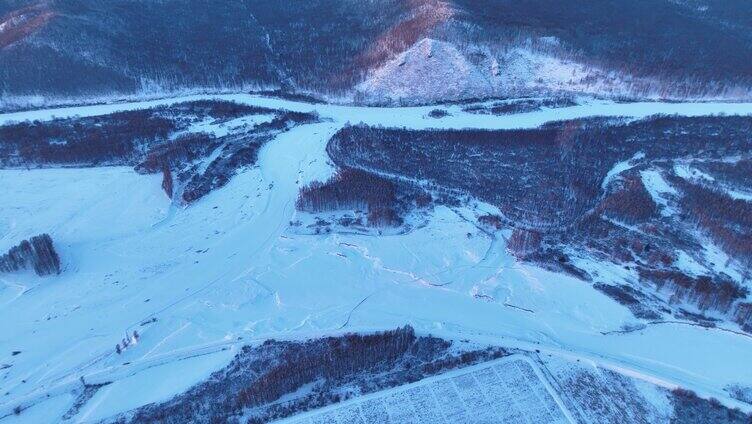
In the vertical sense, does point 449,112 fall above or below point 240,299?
above

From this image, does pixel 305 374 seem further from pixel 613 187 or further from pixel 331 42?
pixel 331 42

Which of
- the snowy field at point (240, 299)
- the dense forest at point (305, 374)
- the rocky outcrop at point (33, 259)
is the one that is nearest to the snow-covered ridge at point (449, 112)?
the snowy field at point (240, 299)

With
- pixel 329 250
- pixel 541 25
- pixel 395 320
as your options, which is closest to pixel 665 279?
pixel 395 320

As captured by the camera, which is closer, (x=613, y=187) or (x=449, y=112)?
(x=613, y=187)

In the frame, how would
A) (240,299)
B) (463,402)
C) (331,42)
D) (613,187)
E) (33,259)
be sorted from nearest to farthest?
(463,402)
(240,299)
(33,259)
(613,187)
(331,42)

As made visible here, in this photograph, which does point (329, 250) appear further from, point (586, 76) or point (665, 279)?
point (586, 76)

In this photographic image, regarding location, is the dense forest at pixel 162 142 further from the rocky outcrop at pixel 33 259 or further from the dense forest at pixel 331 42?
the dense forest at pixel 331 42

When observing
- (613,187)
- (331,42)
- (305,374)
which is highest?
(331,42)

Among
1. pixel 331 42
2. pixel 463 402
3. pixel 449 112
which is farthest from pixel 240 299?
pixel 331 42

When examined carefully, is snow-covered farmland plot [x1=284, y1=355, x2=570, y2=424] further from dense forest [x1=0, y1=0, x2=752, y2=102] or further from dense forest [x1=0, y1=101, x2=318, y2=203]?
dense forest [x1=0, y1=0, x2=752, y2=102]
